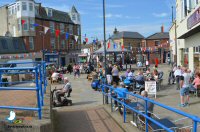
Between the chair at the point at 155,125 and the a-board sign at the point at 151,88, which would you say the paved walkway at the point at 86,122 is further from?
the a-board sign at the point at 151,88

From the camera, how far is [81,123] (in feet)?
29.9

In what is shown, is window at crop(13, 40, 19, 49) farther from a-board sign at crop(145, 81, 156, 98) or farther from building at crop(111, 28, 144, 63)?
building at crop(111, 28, 144, 63)

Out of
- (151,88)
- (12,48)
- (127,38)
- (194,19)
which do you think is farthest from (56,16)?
(151,88)

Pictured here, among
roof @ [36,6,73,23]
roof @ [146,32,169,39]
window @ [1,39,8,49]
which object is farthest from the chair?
roof @ [146,32,169,39]

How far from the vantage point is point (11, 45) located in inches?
1900

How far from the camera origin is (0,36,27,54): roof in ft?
154

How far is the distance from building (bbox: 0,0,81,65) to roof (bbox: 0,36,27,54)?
809 millimetres

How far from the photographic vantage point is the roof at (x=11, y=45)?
4692 cm

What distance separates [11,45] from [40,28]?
21.8 ft

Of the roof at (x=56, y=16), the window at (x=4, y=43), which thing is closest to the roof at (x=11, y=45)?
the window at (x=4, y=43)

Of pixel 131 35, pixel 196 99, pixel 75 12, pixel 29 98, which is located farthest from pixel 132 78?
pixel 131 35

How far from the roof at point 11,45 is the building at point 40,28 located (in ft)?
2.65

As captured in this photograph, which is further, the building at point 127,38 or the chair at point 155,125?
the building at point 127,38

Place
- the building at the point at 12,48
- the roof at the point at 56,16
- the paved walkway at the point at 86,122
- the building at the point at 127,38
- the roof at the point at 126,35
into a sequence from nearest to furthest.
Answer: the paved walkway at the point at 86,122 → the building at the point at 12,48 → the roof at the point at 56,16 → the building at the point at 127,38 → the roof at the point at 126,35
